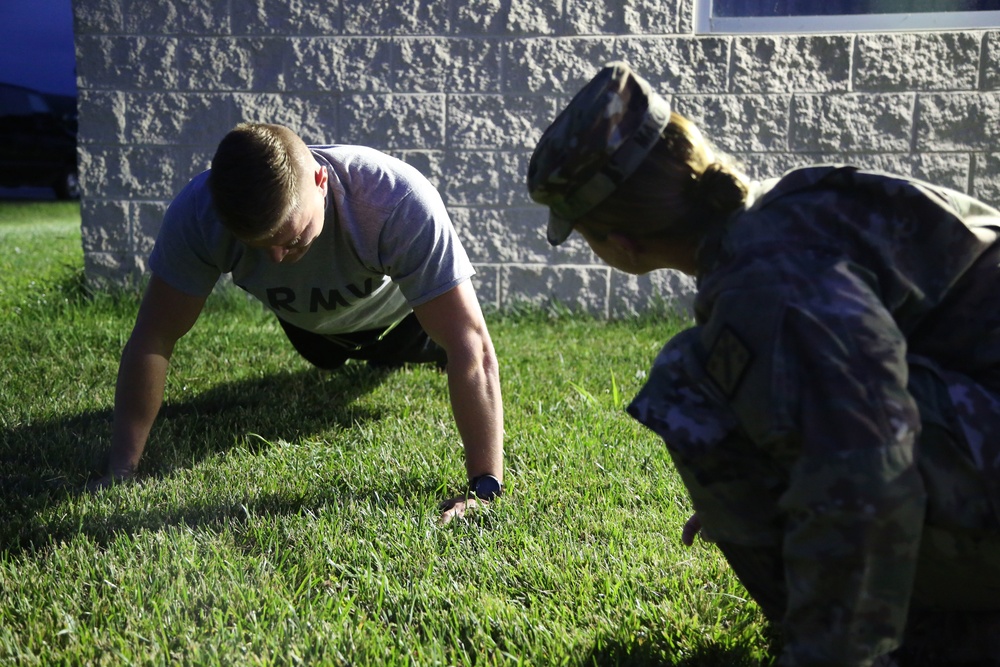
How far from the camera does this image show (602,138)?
154 cm

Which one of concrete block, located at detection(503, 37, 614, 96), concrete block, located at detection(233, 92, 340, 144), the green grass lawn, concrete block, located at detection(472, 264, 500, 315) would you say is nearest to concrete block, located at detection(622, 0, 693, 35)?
concrete block, located at detection(503, 37, 614, 96)

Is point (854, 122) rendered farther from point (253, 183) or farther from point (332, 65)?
point (253, 183)

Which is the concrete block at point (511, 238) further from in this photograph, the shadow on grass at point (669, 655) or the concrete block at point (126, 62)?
the shadow on grass at point (669, 655)

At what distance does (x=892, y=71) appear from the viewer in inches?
207

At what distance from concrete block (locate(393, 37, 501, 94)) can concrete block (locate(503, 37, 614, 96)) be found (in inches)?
4.0

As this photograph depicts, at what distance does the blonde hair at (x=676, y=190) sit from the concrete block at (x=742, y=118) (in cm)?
392

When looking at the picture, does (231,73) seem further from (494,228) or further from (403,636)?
(403,636)

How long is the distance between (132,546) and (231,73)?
A: 12.4 ft

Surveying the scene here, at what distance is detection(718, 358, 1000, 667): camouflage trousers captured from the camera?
1496mm

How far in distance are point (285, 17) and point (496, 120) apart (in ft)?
4.55

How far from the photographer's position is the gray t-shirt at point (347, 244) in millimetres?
2797

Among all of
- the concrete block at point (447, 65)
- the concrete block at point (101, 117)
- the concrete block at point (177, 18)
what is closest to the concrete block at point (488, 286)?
the concrete block at point (447, 65)

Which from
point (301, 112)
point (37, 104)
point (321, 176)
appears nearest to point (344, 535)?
point (321, 176)

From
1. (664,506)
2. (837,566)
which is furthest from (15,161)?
(837,566)
